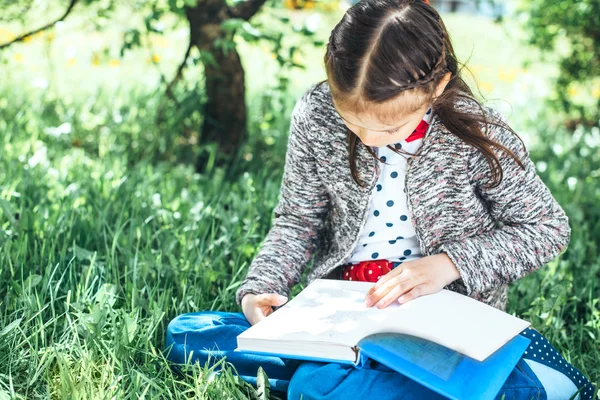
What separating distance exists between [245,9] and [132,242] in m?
1.24

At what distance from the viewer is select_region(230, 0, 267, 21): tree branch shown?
127 inches

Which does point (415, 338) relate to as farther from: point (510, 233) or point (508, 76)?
point (508, 76)

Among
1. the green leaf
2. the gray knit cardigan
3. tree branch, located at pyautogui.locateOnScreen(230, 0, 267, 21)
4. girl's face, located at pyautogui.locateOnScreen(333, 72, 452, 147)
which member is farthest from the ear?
tree branch, located at pyautogui.locateOnScreen(230, 0, 267, 21)

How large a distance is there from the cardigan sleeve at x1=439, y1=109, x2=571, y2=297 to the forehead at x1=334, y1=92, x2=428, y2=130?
25 centimetres

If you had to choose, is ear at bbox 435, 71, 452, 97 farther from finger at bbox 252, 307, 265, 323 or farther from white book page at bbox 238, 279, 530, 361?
finger at bbox 252, 307, 265, 323

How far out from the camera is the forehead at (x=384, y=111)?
164 cm

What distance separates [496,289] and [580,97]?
357 cm

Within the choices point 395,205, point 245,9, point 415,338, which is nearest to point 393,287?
point 415,338

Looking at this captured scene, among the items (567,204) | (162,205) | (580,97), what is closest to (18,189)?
(162,205)

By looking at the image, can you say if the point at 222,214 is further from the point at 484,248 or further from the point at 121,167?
the point at 484,248

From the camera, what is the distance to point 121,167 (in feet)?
10.2

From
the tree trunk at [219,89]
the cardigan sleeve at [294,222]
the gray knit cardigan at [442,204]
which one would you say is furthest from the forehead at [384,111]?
the tree trunk at [219,89]

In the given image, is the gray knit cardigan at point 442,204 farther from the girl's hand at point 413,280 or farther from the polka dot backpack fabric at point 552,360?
the polka dot backpack fabric at point 552,360

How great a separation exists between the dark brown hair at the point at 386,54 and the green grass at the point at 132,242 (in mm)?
524
